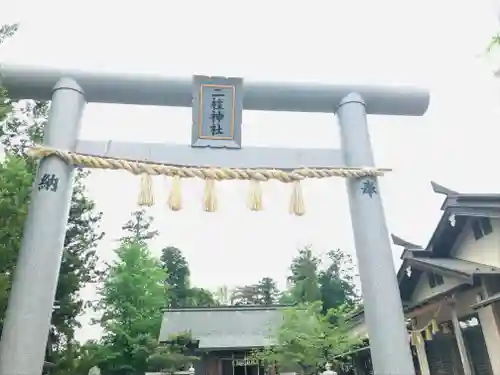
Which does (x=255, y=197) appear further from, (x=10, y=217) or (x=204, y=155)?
(x=10, y=217)

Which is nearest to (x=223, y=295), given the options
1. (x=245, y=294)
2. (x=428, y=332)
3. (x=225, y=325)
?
(x=245, y=294)

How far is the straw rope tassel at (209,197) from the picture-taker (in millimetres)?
4535

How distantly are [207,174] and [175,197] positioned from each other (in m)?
0.41

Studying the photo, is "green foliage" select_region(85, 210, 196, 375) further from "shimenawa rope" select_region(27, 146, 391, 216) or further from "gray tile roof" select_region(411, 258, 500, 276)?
"shimenawa rope" select_region(27, 146, 391, 216)

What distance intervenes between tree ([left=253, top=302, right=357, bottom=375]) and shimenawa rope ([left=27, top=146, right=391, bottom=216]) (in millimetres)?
8625

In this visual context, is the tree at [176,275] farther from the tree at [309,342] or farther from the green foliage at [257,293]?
the tree at [309,342]

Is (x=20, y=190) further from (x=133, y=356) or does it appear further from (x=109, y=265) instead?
(x=109, y=265)

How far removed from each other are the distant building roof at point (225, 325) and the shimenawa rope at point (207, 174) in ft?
46.4

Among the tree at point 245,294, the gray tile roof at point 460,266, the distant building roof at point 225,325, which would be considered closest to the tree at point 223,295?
the tree at point 245,294

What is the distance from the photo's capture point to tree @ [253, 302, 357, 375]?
39.8 feet

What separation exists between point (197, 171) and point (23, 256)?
181cm

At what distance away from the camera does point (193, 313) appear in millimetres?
22047

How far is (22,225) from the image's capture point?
19.9 feet

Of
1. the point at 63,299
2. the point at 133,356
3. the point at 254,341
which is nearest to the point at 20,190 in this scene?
the point at 63,299
